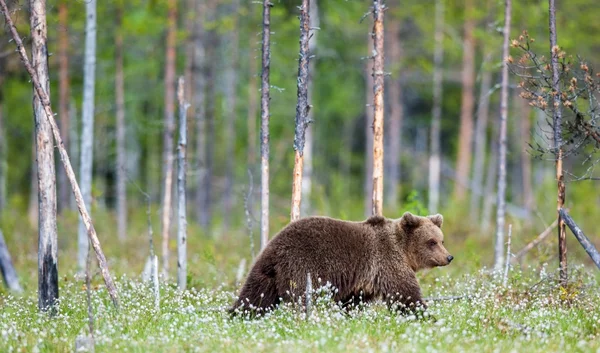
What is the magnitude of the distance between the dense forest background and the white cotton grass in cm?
545

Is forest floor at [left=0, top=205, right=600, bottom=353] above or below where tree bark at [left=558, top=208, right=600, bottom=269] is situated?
below

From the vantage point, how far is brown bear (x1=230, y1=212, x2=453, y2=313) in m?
10.6

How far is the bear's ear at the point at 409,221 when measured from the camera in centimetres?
1152

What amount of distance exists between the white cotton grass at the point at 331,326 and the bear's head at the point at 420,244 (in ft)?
2.26

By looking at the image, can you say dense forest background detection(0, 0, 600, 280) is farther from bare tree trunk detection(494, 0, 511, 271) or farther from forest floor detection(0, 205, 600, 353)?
forest floor detection(0, 205, 600, 353)

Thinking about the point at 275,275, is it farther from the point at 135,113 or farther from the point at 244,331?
the point at 135,113

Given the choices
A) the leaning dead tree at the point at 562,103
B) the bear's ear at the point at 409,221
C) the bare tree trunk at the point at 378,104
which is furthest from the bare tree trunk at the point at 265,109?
the leaning dead tree at the point at 562,103

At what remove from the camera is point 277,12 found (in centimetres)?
2309

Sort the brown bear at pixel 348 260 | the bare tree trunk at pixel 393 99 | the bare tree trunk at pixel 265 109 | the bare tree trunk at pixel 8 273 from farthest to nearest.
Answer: the bare tree trunk at pixel 393 99 → the bare tree trunk at pixel 8 273 → the bare tree trunk at pixel 265 109 → the brown bear at pixel 348 260

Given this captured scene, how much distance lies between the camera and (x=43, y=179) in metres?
11.9

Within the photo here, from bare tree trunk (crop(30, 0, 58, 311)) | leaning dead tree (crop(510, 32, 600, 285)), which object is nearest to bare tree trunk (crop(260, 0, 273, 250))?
bare tree trunk (crop(30, 0, 58, 311))

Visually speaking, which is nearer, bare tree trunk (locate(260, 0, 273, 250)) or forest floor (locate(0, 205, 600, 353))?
forest floor (locate(0, 205, 600, 353))

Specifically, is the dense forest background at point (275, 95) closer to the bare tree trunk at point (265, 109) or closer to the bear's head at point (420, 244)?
the bare tree trunk at point (265, 109)

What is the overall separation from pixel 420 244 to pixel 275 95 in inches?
863
